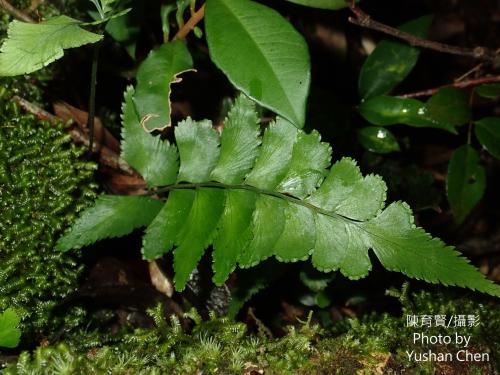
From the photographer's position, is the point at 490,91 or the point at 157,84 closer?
the point at 157,84

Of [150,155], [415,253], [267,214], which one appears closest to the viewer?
[415,253]

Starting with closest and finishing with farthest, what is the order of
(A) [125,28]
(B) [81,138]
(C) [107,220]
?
(C) [107,220], (A) [125,28], (B) [81,138]

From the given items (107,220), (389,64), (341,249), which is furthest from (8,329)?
(389,64)

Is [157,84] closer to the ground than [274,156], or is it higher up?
higher up

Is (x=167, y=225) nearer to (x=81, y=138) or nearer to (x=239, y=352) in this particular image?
(x=239, y=352)

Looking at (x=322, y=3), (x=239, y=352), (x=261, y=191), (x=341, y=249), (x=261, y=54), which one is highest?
(x=322, y=3)

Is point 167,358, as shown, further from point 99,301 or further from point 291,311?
point 291,311
